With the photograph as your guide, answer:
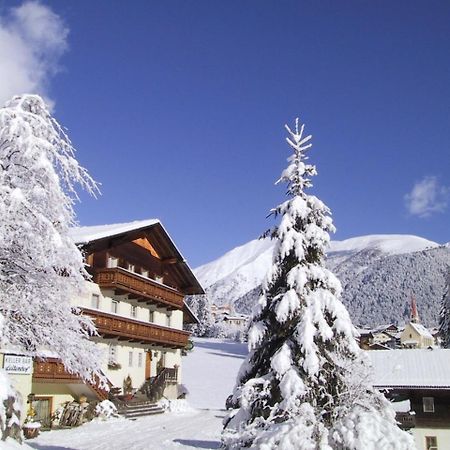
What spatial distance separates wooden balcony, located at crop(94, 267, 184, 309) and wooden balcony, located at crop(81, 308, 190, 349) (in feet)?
5.52

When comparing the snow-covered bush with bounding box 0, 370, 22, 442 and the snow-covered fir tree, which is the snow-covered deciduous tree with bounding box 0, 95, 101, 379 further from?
the snow-covered fir tree

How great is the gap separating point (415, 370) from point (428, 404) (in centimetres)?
179

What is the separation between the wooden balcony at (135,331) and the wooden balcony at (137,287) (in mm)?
1681

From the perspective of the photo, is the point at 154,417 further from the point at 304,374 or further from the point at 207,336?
the point at 207,336

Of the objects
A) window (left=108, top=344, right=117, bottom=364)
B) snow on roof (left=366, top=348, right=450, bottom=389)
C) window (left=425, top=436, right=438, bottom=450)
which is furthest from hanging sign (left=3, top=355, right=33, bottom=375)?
window (left=425, top=436, right=438, bottom=450)

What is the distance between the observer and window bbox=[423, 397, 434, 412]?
29.2m

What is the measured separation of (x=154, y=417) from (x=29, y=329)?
19.9m

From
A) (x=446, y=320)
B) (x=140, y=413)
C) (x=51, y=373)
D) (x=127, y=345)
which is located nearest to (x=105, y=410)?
(x=140, y=413)

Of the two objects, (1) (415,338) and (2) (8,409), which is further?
(1) (415,338)

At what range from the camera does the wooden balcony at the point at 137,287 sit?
31125 mm

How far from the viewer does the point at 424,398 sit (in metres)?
29.4

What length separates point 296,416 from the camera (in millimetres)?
11398

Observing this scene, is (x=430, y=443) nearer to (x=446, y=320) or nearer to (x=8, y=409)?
(x=8, y=409)

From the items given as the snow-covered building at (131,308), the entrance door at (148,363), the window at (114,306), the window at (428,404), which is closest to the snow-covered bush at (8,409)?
the snow-covered building at (131,308)
